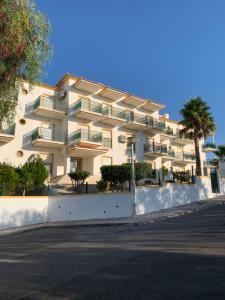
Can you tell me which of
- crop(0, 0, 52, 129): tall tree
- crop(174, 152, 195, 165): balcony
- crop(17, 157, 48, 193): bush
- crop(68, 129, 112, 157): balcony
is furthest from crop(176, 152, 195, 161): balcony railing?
crop(0, 0, 52, 129): tall tree

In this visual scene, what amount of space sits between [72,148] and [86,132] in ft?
8.05

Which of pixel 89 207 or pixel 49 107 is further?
pixel 49 107

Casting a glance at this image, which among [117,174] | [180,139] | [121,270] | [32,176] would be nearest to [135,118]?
[180,139]

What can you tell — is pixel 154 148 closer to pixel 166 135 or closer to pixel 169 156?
pixel 169 156

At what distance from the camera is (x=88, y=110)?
25.6 metres

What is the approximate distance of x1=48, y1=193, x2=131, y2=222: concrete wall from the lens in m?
16.3

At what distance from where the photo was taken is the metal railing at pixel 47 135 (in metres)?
22.9

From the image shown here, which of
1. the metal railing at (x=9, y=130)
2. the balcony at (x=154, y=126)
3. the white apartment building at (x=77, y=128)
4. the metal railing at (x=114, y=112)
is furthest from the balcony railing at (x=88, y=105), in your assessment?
the balcony at (x=154, y=126)

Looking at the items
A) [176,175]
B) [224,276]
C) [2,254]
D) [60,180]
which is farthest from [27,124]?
[224,276]

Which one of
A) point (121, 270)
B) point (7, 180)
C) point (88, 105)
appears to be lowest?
point (121, 270)

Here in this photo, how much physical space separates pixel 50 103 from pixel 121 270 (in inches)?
844

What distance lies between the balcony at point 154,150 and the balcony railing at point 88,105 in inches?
296

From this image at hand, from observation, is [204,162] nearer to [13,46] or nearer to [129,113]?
[129,113]

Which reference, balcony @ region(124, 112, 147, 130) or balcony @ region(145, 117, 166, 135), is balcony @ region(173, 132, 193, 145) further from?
balcony @ region(124, 112, 147, 130)
